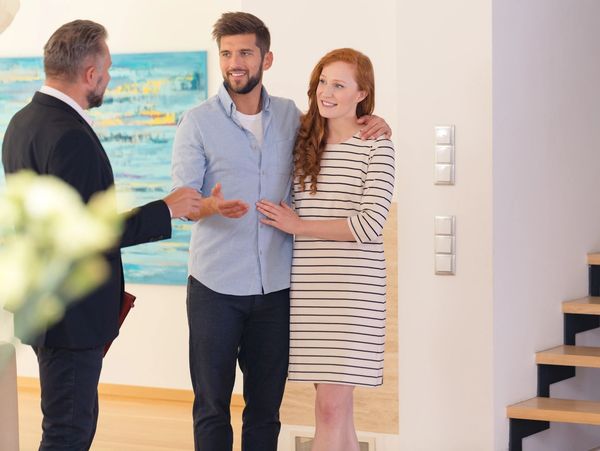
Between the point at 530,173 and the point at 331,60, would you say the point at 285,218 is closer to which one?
the point at 331,60

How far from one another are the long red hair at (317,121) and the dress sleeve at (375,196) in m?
0.16

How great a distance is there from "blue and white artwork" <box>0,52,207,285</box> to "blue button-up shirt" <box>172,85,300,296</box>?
2847 mm

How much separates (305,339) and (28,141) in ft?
3.45

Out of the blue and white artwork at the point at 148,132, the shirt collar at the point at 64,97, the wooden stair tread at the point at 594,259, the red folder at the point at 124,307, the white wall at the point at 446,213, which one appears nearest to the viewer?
the shirt collar at the point at 64,97

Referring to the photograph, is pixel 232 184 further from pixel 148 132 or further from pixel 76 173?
pixel 148 132

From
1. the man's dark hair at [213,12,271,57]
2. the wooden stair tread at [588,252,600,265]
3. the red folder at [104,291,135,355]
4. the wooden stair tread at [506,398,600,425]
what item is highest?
the man's dark hair at [213,12,271,57]

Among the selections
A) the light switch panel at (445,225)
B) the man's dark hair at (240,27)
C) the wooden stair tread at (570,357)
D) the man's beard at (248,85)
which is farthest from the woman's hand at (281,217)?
the wooden stair tread at (570,357)

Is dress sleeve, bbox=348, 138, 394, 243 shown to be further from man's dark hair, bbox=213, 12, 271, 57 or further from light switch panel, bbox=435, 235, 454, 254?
light switch panel, bbox=435, 235, 454, 254

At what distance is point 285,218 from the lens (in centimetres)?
314

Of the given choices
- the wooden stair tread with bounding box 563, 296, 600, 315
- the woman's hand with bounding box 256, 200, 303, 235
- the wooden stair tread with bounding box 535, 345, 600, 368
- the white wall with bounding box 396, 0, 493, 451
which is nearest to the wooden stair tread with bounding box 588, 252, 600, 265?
the wooden stair tread with bounding box 563, 296, 600, 315

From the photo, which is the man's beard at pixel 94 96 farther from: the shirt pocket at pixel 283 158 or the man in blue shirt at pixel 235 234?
the shirt pocket at pixel 283 158

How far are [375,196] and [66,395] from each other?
1.05 m

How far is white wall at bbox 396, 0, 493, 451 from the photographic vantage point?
13.0 ft

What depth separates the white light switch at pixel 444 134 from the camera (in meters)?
3.97
